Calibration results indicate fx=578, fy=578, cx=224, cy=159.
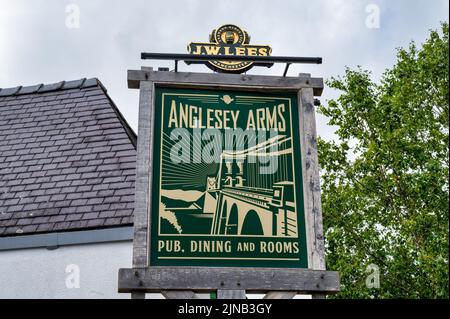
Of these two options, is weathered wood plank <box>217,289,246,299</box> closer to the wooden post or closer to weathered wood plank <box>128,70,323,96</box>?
the wooden post

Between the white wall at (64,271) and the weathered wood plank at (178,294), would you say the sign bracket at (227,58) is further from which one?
the white wall at (64,271)

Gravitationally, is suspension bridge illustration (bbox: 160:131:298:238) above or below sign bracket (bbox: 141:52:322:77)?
below

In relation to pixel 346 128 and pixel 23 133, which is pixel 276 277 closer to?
pixel 23 133

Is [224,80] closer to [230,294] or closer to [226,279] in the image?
[226,279]

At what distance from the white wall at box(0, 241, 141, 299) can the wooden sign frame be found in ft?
9.20

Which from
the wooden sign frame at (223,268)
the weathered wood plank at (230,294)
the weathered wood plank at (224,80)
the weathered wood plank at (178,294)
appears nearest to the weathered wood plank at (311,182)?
the wooden sign frame at (223,268)

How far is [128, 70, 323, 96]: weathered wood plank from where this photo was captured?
579 cm

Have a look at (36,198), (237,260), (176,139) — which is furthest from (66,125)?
(237,260)

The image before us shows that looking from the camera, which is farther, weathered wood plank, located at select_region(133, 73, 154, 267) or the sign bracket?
the sign bracket

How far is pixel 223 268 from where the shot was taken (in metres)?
5.13

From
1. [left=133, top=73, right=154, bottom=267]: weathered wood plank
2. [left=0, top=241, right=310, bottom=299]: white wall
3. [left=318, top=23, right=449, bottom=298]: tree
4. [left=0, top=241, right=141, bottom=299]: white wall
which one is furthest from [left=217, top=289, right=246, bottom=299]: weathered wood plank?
[left=318, top=23, right=449, bottom=298]: tree

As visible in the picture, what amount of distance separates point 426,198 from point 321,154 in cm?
321

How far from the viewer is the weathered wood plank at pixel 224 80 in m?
5.79

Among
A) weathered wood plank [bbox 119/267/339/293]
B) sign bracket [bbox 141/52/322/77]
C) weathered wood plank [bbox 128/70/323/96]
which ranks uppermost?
sign bracket [bbox 141/52/322/77]
